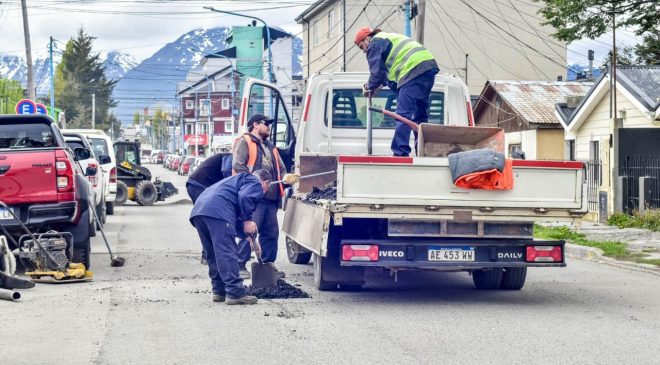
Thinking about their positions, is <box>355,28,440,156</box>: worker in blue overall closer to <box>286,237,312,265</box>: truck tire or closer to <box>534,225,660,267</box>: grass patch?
<box>286,237,312,265</box>: truck tire

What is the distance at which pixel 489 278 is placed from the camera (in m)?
11.7

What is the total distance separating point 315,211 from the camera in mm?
10477

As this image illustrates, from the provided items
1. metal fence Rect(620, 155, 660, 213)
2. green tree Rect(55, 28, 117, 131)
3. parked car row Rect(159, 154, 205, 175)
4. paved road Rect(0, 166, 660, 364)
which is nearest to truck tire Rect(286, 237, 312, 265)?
paved road Rect(0, 166, 660, 364)

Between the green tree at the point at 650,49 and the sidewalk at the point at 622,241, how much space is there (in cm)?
794

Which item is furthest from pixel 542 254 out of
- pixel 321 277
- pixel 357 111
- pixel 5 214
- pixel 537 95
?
pixel 537 95

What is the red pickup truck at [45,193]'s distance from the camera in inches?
500

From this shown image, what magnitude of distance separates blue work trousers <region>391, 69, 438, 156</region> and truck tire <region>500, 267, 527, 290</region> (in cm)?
171

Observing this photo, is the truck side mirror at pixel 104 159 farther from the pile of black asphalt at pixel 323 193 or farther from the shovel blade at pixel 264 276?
Answer: the shovel blade at pixel 264 276

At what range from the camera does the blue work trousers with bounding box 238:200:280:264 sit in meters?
11.7

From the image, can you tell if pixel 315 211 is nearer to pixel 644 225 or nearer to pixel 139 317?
pixel 139 317

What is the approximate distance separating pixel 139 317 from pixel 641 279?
22.3ft

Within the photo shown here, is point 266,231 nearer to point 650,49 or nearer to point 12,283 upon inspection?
point 12,283

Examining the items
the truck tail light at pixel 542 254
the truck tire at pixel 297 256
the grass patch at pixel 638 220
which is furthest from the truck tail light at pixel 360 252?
the grass patch at pixel 638 220

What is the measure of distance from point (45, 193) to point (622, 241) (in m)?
10.5
